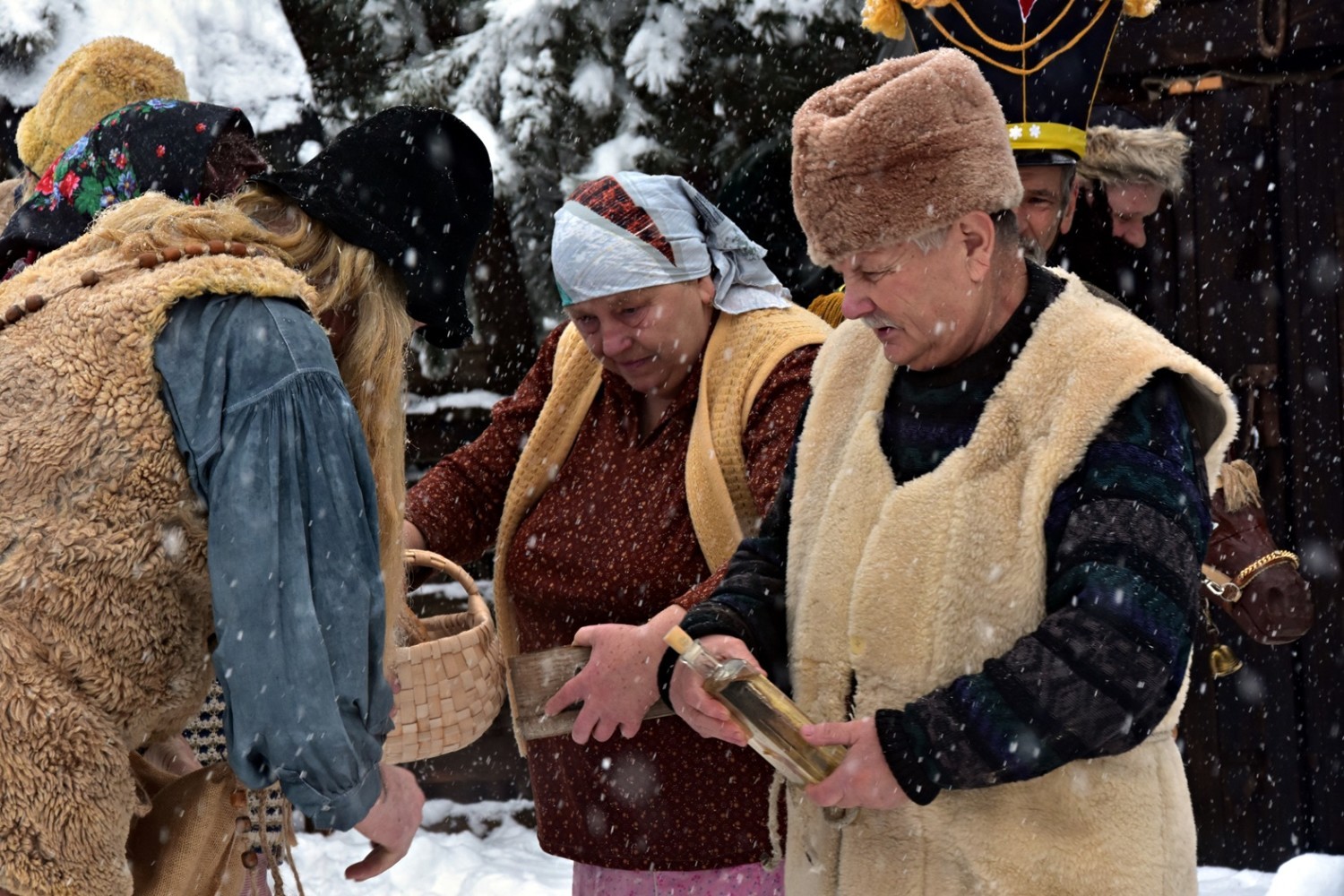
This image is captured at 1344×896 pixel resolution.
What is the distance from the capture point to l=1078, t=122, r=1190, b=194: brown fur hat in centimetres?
348

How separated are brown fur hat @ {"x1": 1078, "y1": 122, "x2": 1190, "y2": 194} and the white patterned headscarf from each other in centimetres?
97

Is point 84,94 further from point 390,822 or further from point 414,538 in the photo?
point 390,822

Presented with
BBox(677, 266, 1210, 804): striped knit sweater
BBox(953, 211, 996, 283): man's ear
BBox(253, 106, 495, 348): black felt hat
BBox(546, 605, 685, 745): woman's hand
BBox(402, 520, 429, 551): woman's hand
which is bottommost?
BBox(402, 520, 429, 551): woman's hand

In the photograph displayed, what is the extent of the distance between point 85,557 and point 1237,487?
241 centimetres

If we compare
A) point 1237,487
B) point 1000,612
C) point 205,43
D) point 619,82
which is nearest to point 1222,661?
point 1237,487

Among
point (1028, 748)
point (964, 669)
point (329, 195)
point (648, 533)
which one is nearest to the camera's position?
point (1028, 748)

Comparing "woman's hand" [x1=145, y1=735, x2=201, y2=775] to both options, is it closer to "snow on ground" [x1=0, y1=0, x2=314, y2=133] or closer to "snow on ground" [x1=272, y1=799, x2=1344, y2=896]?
"snow on ground" [x1=272, y1=799, x2=1344, y2=896]

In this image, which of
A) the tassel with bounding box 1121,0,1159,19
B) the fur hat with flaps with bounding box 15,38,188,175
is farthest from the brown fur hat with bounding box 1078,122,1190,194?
the fur hat with flaps with bounding box 15,38,188,175

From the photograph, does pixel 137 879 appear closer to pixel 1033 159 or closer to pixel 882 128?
pixel 882 128

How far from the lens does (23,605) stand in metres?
1.82

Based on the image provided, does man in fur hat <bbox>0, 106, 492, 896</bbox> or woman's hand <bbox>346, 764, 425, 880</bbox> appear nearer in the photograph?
man in fur hat <bbox>0, 106, 492, 896</bbox>

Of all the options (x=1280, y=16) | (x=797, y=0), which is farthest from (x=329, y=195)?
(x=1280, y=16)

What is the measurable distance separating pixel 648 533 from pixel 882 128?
1080mm

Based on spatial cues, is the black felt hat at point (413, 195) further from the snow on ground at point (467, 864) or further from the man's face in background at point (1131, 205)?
the snow on ground at point (467, 864)
